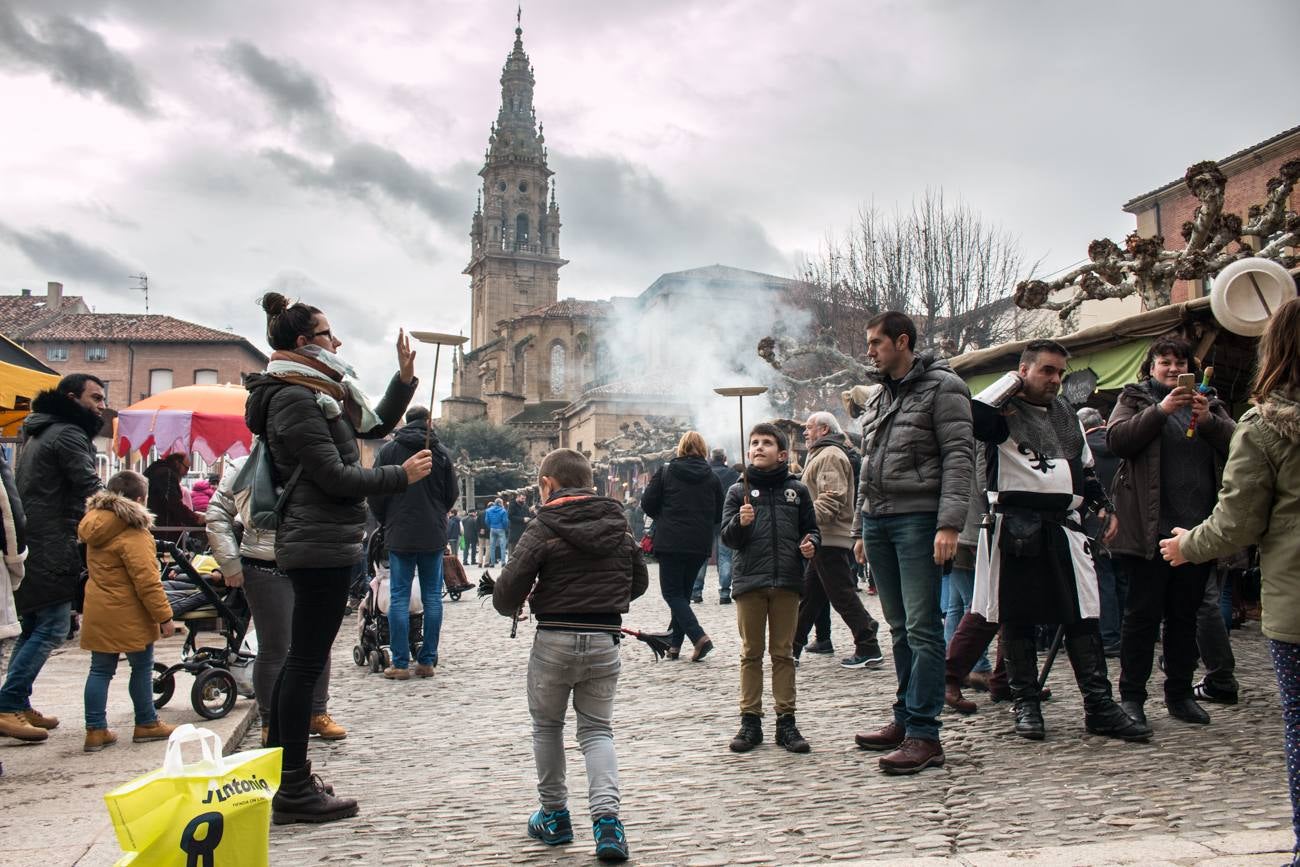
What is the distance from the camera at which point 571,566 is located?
4004 mm

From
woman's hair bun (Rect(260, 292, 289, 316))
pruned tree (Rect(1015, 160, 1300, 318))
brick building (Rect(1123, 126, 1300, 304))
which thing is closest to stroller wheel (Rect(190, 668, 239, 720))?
woman's hair bun (Rect(260, 292, 289, 316))

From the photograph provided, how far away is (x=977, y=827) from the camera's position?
3.84m

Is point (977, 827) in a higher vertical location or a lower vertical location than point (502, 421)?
lower

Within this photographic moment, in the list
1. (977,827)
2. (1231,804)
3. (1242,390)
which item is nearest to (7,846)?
(977,827)

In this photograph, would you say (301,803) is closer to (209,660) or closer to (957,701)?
(209,660)

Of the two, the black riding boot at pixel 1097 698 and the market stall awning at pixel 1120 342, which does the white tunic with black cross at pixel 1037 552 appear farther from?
the market stall awning at pixel 1120 342

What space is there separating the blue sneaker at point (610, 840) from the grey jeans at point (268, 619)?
176cm

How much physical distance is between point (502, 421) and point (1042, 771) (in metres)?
92.6

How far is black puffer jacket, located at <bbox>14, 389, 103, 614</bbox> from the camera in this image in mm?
5723

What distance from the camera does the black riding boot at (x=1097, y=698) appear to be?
200 inches

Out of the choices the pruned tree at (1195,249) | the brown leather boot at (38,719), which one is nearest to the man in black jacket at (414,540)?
the brown leather boot at (38,719)

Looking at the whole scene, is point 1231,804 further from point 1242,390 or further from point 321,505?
point 1242,390

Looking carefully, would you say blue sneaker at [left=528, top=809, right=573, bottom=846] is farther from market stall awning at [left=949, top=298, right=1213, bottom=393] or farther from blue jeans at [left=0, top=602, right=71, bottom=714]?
market stall awning at [left=949, top=298, right=1213, bottom=393]

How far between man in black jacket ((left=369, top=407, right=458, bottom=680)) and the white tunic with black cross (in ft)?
13.7
